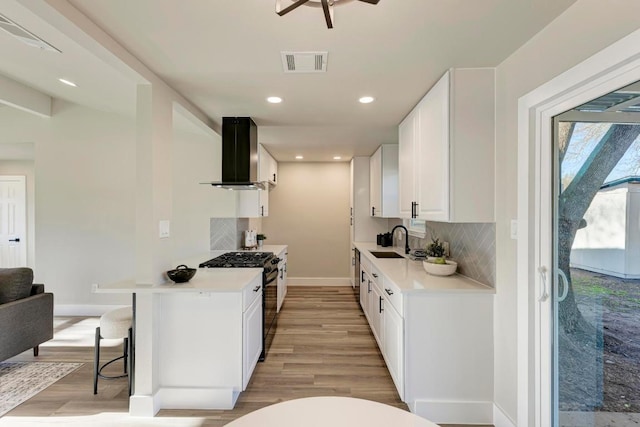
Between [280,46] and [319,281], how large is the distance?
15.8 ft

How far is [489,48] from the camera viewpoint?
1.87m

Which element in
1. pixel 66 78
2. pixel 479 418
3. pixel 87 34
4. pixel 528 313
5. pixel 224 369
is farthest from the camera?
pixel 66 78

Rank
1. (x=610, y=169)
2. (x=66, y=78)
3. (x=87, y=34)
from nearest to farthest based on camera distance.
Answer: (x=610, y=169) < (x=87, y=34) < (x=66, y=78)

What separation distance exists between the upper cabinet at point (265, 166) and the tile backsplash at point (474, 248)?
2.55m

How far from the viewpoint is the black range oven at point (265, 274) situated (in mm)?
3006

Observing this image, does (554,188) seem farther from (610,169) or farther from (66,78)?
(66,78)

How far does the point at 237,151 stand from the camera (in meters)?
3.22

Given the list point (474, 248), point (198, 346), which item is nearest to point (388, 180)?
point (474, 248)

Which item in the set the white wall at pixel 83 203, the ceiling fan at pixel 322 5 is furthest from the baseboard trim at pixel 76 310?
the ceiling fan at pixel 322 5

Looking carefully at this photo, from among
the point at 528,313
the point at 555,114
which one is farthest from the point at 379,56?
Answer: the point at 528,313

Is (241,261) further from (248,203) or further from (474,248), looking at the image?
(474,248)

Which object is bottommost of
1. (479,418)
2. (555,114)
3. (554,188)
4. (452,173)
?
(479,418)

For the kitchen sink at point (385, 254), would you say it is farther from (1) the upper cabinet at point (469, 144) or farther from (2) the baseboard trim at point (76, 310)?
(2) the baseboard trim at point (76, 310)

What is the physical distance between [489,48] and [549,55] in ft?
1.12
